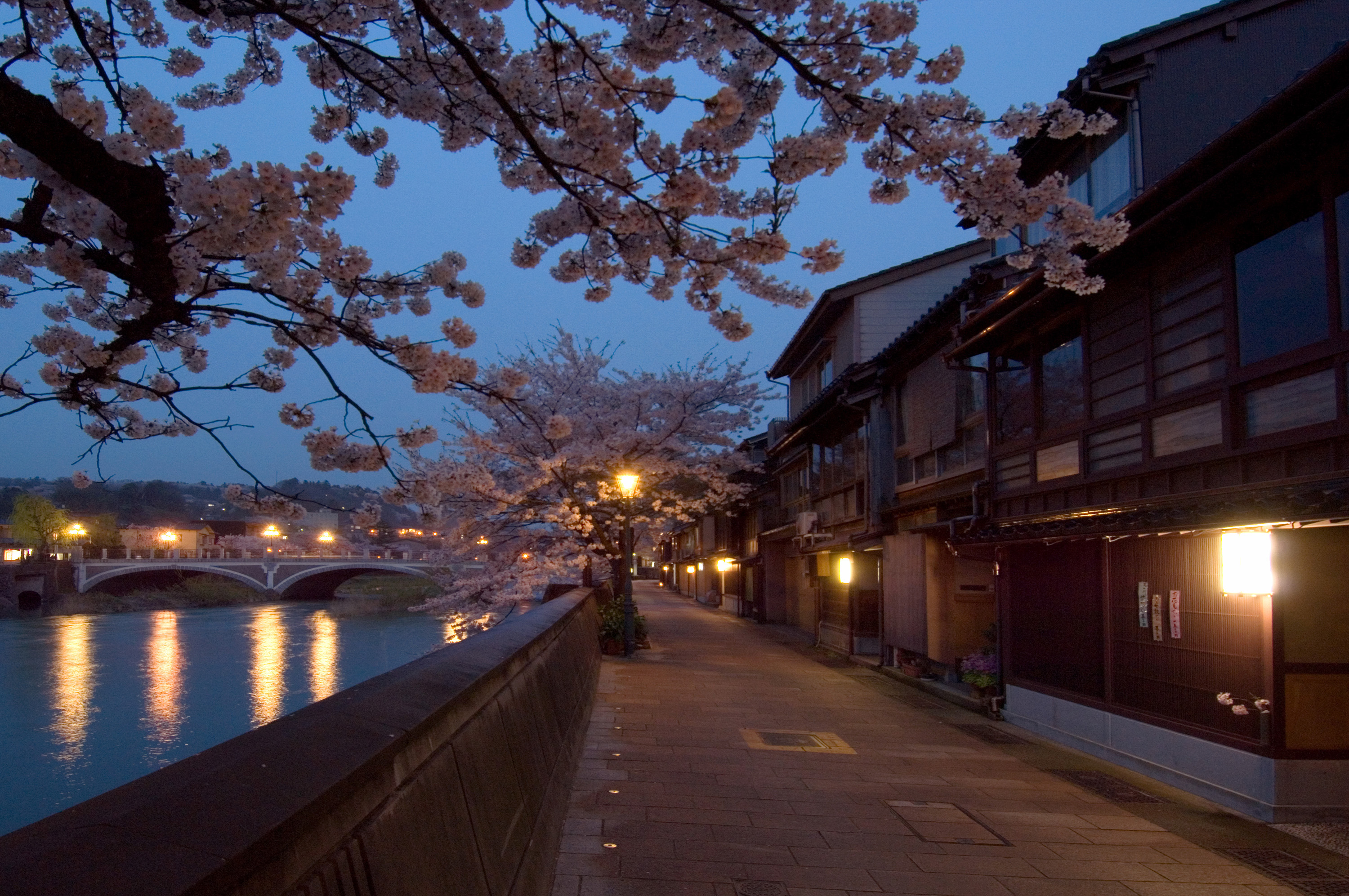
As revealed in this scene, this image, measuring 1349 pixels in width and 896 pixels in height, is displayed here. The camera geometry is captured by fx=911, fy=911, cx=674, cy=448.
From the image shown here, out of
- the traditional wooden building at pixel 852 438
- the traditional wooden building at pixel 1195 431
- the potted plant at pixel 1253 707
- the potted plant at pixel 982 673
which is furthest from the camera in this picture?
the traditional wooden building at pixel 852 438

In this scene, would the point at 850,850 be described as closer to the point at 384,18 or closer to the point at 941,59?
the point at 941,59

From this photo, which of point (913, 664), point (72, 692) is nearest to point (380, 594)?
point (72, 692)

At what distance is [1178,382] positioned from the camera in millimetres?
9078

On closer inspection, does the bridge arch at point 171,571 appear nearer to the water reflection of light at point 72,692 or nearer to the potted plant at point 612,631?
the water reflection of light at point 72,692

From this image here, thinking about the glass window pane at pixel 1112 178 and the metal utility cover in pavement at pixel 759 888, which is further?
the glass window pane at pixel 1112 178

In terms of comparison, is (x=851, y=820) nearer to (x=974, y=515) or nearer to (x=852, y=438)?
(x=974, y=515)

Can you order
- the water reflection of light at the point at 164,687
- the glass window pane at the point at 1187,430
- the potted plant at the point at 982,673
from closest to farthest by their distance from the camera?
1. the glass window pane at the point at 1187,430
2. the potted plant at the point at 982,673
3. the water reflection of light at the point at 164,687

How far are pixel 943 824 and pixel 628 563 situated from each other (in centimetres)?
1316

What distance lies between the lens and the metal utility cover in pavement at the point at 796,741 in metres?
10.6

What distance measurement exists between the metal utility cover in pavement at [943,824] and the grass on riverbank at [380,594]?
5051cm

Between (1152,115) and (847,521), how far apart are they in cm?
1176

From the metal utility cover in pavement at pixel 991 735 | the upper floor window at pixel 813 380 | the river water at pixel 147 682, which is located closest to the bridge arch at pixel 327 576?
the river water at pixel 147 682

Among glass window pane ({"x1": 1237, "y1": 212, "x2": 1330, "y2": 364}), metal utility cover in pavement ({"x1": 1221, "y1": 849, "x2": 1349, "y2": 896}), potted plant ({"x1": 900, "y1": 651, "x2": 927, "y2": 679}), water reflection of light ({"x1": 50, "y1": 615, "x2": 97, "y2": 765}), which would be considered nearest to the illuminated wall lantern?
glass window pane ({"x1": 1237, "y1": 212, "x2": 1330, "y2": 364})

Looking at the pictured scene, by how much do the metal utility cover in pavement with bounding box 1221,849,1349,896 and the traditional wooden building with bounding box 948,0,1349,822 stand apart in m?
0.93
